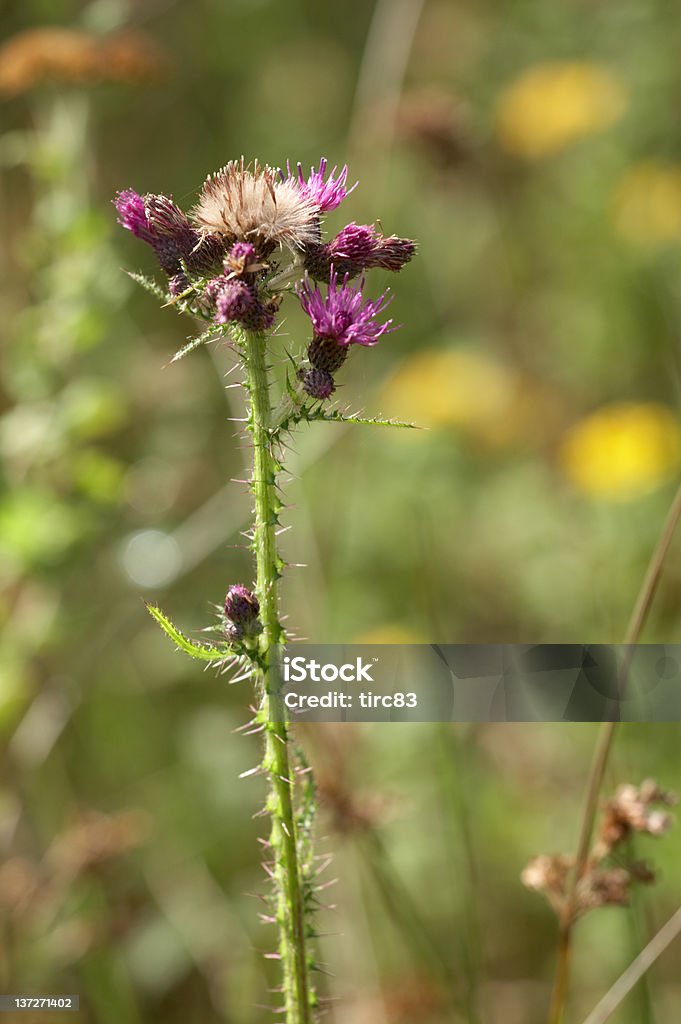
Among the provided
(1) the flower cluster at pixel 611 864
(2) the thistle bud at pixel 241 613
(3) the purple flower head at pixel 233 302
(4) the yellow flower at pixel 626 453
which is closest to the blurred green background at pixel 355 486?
(4) the yellow flower at pixel 626 453

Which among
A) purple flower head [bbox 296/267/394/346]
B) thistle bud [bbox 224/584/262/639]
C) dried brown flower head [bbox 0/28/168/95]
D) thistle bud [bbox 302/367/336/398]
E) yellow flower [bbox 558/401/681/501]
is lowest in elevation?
thistle bud [bbox 224/584/262/639]

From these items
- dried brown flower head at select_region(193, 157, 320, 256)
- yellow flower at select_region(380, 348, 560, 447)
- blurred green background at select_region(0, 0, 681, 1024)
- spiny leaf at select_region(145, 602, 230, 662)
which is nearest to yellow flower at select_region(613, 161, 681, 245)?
blurred green background at select_region(0, 0, 681, 1024)

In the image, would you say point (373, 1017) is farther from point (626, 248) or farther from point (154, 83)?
point (626, 248)

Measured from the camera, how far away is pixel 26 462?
2562 millimetres

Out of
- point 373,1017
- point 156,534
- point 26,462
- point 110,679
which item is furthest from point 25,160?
point 373,1017

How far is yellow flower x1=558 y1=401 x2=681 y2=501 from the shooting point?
3232mm

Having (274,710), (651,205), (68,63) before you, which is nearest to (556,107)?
(651,205)

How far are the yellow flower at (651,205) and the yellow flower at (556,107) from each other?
1.16 feet

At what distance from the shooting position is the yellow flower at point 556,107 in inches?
166

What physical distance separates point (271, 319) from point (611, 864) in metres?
1.02

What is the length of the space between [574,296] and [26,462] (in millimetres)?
2648

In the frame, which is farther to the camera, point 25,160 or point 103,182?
point 103,182

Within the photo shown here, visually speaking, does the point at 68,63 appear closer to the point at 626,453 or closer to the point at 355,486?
the point at 355,486

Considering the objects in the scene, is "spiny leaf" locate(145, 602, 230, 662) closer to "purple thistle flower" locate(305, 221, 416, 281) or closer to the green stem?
the green stem
